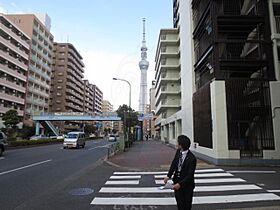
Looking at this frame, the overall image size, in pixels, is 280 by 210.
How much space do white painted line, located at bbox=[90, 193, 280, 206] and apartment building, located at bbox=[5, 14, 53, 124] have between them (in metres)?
57.2

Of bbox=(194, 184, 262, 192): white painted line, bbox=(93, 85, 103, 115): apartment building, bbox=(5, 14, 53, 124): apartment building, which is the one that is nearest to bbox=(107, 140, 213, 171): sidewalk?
bbox=(194, 184, 262, 192): white painted line

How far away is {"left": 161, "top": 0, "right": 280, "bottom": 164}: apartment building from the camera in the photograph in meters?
14.5

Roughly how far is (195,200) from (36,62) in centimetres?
6622

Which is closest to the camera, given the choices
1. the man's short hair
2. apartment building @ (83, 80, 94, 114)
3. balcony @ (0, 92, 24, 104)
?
the man's short hair

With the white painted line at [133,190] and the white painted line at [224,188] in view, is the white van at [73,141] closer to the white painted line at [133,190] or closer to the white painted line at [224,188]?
the white painted line at [133,190]

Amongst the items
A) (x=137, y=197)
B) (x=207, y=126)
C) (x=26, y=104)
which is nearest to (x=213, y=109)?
(x=207, y=126)

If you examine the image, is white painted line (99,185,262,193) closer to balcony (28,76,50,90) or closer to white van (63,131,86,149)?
white van (63,131,86,149)

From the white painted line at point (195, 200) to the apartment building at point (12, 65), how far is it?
4801 cm

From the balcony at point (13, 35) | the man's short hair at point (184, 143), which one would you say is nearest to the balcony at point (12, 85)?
the balcony at point (13, 35)

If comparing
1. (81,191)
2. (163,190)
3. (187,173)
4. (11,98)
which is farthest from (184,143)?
(11,98)

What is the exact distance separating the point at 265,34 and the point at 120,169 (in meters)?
12.7

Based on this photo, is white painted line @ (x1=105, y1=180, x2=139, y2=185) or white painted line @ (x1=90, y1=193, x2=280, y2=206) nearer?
white painted line @ (x1=90, y1=193, x2=280, y2=206)

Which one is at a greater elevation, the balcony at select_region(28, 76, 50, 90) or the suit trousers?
the balcony at select_region(28, 76, 50, 90)

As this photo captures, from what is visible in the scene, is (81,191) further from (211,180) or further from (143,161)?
(143,161)
